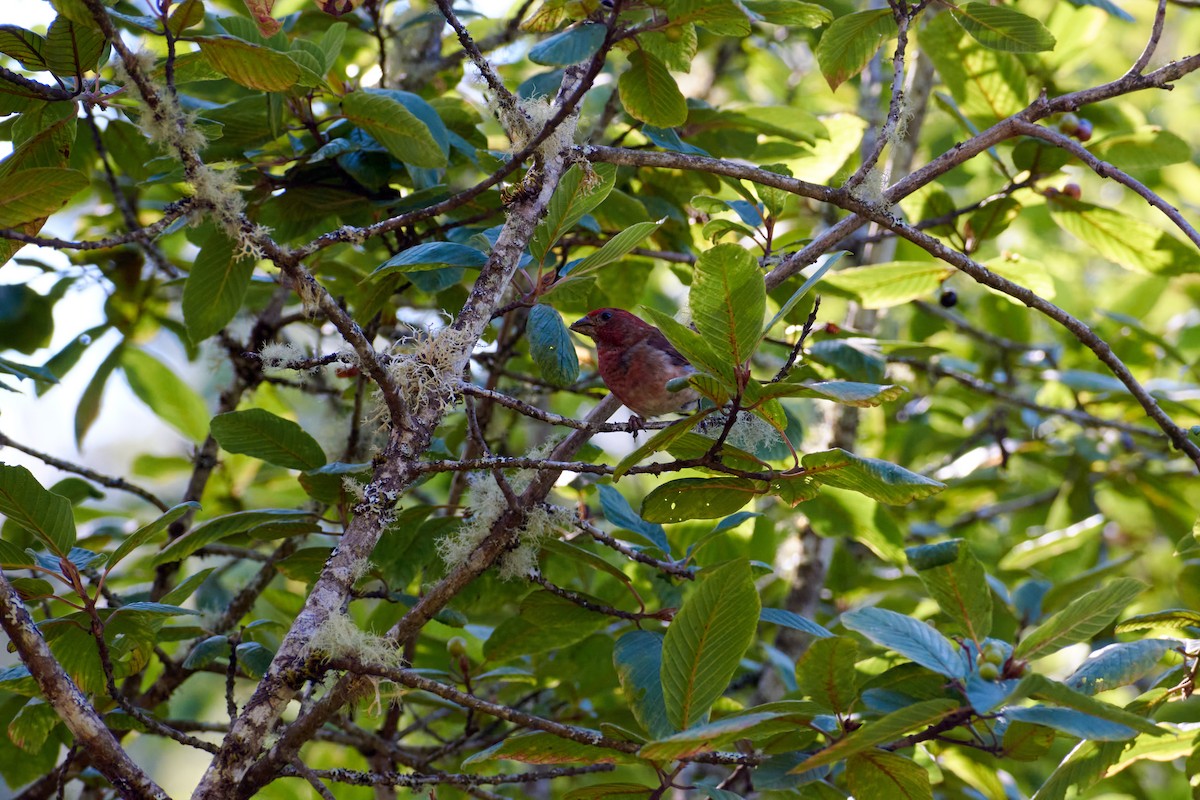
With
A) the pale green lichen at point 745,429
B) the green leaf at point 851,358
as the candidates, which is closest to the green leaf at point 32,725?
the pale green lichen at point 745,429

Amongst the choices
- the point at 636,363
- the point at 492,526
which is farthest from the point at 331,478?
the point at 636,363

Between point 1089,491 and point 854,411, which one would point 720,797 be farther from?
point 1089,491

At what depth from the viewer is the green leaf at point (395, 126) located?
2.51 m

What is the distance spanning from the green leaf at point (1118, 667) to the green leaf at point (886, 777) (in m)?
0.44

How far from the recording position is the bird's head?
10.9ft

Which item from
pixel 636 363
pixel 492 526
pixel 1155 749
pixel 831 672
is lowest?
pixel 1155 749

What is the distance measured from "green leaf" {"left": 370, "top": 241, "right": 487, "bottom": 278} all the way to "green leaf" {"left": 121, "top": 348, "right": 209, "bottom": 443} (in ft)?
7.07

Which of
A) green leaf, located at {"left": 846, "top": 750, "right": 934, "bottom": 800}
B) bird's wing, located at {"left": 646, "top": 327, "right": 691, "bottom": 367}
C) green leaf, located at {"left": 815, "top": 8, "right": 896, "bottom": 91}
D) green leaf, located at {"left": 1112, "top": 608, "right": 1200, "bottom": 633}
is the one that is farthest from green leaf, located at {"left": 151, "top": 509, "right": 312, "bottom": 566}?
green leaf, located at {"left": 1112, "top": 608, "right": 1200, "bottom": 633}

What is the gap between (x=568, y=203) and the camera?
232 centimetres

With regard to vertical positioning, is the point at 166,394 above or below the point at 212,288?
below

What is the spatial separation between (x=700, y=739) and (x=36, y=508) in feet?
4.72

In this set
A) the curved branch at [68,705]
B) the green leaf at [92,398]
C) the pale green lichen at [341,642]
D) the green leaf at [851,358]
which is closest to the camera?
the curved branch at [68,705]

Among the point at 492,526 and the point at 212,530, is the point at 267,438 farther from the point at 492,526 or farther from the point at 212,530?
the point at 492,526

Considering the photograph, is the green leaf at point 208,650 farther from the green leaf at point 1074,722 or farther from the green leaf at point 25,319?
the green leaf at point 1074,722
